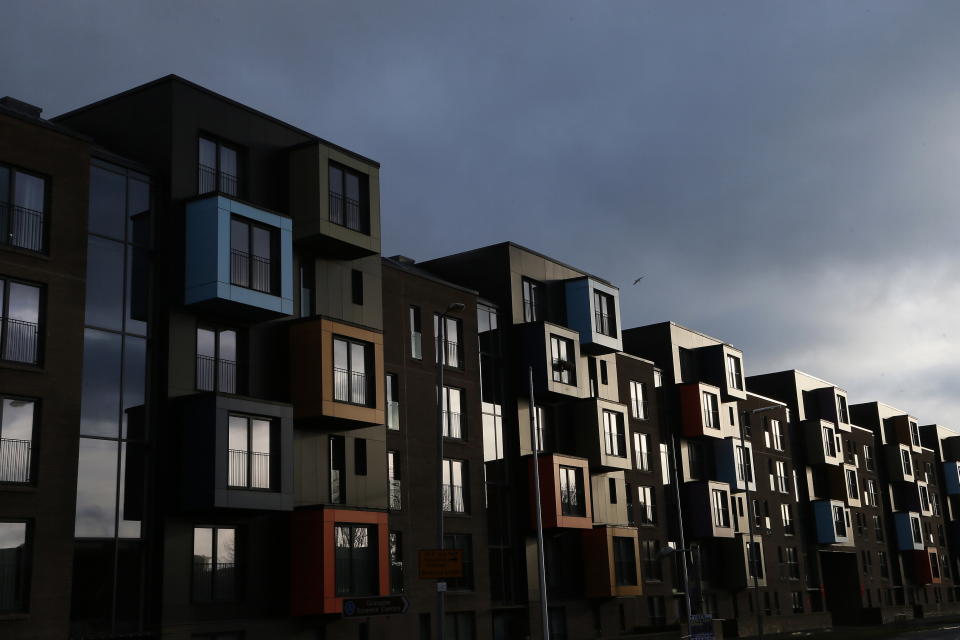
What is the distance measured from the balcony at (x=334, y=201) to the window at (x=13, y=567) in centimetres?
1496

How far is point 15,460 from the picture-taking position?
28.5 m

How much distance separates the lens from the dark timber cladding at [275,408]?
30.0 meters

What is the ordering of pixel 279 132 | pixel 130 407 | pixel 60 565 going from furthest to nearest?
pixel 279 132
pixel 130 407
pixel 60 565

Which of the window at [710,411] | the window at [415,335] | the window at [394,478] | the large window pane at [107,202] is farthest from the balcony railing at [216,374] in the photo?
the window at [710,411]

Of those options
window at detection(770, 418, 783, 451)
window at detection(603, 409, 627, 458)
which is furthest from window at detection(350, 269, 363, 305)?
window at detection(770, 418, 783, 451)

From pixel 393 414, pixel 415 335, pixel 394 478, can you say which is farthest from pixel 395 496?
pixel 415 335

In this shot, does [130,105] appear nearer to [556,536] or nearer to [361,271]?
[361,271]

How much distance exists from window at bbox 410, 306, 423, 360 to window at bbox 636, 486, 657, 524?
2175 cm

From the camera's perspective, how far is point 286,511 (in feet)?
115

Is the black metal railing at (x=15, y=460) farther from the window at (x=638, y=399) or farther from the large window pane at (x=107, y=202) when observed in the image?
the window at (x=638, y=399)

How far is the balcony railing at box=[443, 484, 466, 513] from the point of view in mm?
46281

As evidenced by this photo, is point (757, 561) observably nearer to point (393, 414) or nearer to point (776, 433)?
point (776, 433)

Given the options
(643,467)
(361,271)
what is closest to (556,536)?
(643,467)

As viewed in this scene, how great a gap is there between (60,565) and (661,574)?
41.0 m
